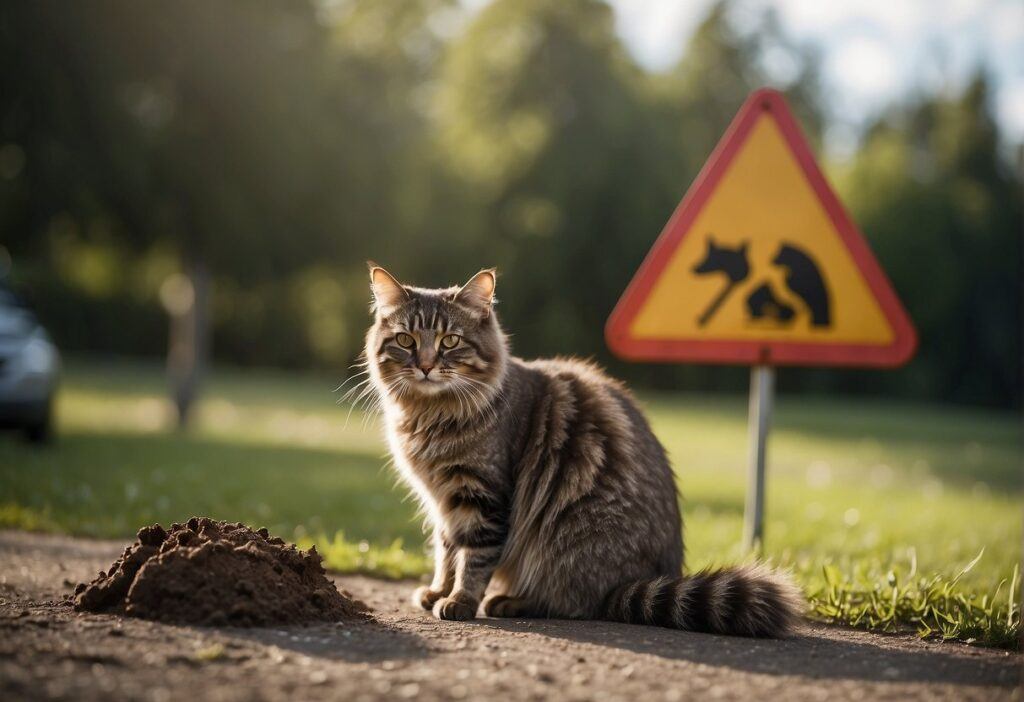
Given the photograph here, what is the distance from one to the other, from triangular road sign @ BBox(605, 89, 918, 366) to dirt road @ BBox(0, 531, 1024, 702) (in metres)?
1.59

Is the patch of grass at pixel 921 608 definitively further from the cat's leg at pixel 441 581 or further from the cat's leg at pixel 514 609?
the cat's leg at pixel 441 581

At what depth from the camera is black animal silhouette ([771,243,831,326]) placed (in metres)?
4.73

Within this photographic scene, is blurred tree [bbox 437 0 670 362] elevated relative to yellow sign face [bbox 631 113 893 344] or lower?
elevated

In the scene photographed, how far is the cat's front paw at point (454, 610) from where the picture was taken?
380 cm

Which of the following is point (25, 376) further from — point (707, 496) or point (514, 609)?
point (514, 609)

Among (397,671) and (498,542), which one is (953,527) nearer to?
(498,542)

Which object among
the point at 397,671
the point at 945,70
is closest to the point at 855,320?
the point at 397,671

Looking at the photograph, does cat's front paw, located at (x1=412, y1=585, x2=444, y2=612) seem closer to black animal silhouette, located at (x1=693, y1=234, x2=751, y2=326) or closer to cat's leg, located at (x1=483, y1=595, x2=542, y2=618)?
cat's leg, located at (x1=483, y1=595, x2=542, y2=618)

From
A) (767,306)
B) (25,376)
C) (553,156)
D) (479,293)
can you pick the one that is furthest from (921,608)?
(553,156)

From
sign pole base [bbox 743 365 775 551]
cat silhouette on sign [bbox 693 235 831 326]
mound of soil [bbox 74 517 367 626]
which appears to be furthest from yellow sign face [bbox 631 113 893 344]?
mound of soil [bbox 74 517 367 626]

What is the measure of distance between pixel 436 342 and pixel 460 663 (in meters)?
1.61

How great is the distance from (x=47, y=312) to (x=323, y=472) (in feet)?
80.5

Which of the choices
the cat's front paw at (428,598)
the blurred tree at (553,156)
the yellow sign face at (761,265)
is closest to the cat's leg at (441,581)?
the cat's front paw at (428,598)

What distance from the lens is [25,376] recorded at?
32.3 ft
